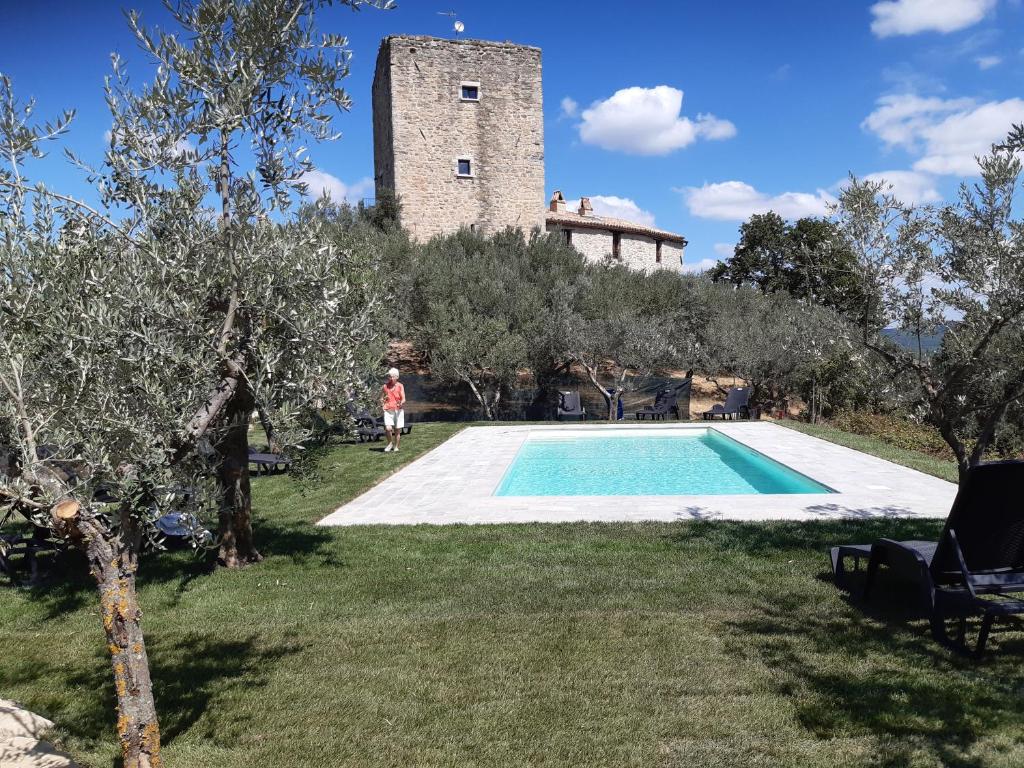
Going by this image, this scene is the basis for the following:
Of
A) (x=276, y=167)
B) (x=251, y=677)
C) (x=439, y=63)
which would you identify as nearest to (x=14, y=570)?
(x=251, y=677)

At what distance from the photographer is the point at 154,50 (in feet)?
10.5

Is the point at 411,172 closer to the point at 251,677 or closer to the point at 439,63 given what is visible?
the point at 439,63

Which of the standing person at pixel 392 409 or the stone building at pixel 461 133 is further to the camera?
the stone building at pixel 461 133

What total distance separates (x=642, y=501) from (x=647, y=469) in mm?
4464

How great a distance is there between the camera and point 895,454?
36.3 feet

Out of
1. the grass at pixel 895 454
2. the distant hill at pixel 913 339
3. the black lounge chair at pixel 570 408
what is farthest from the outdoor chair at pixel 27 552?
the black lounge chair at pixel 570 408

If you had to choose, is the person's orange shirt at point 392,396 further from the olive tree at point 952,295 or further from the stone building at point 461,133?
the stone building at point 461,133

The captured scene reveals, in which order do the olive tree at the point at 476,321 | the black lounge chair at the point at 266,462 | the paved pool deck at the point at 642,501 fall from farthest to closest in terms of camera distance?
the olive tree at the point at 476,321
the black lounge chair at the point at 266,462
the paved pool deck at the point at 642,501

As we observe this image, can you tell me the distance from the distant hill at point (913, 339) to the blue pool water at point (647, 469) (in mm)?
3624

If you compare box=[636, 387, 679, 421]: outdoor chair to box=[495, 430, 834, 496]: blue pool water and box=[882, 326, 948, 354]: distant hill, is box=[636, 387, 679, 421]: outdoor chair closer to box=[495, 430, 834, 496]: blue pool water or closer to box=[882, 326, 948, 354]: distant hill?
box=[495, 430, 834, 496]: blue pool water

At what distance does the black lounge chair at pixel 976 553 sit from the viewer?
3943 millimetres

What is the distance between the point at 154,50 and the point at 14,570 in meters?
4.76

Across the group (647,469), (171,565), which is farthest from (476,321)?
(171,565)

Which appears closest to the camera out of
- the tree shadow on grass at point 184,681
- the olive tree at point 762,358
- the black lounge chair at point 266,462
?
the tree shadow on grass at point 184,681
